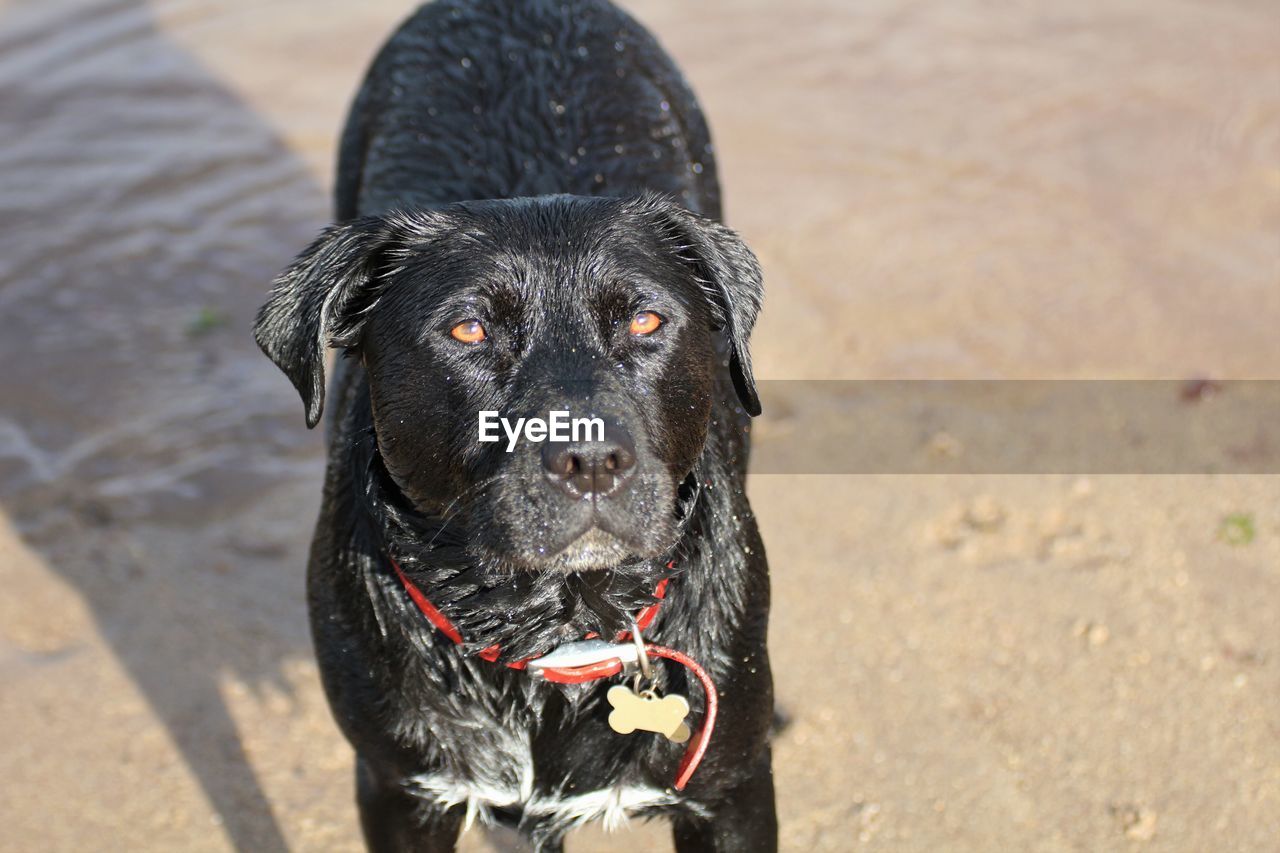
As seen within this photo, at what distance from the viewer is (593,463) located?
2400 mm

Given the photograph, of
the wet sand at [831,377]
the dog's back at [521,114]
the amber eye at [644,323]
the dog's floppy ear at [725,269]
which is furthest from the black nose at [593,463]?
the wet sand at [831,377]

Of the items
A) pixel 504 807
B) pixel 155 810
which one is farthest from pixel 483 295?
pixel 155 810

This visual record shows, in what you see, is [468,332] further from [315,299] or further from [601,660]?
[601,660]

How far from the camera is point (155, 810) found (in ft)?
11.9

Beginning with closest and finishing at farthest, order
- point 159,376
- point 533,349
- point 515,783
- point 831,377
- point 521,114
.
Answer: point 533,349
point 515,783
point 521,114
point 831,377
point 159,376

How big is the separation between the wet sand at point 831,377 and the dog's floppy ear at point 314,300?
1399 millimetres

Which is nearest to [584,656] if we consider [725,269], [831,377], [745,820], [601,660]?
[601,660]

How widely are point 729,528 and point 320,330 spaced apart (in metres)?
0.90

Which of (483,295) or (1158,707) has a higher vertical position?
(483,295)

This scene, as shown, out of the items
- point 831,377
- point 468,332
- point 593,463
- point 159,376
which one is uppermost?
point 468,332

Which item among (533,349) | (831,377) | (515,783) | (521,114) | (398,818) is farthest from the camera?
(831,377)

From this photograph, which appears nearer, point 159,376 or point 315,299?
point 315,299

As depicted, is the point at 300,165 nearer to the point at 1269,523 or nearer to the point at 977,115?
the point at 977,115

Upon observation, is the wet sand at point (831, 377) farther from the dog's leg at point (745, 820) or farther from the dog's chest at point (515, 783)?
the dog's chest at point (515, 783)
